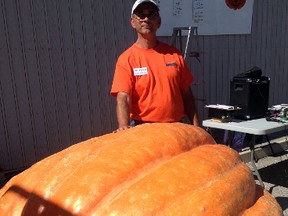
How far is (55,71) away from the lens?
179 inches

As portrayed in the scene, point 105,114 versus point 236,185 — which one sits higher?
point 236,185

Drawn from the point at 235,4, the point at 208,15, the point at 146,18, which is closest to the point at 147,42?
the point at 146,18

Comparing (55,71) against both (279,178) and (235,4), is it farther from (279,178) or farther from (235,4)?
(235,4)

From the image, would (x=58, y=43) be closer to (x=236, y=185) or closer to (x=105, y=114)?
(x=105, y=114)

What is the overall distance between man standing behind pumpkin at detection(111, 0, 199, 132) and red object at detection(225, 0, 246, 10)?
413 cm

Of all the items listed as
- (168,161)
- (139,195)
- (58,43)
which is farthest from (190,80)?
(58,43)

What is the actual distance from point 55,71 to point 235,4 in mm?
3768

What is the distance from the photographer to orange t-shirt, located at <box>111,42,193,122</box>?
8.68 ft

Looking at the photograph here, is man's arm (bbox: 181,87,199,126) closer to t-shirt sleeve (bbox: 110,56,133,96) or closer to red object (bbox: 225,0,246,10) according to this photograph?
t-shirt sleeve (bbox: 110,56,133,96)

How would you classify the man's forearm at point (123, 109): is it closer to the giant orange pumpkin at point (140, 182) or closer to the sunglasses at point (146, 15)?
the sunglasses at point (146, 15)

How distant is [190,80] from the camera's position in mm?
2896

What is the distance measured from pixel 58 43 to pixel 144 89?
7.54 ft

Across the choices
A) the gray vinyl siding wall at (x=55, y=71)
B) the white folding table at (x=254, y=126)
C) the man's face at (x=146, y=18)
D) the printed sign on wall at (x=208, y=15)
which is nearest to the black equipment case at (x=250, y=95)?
the white folding table at (x=254, y=126)

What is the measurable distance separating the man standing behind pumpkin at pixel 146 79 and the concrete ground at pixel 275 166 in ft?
7.20
